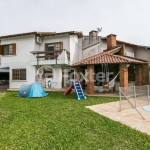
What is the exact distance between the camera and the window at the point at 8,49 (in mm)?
20641

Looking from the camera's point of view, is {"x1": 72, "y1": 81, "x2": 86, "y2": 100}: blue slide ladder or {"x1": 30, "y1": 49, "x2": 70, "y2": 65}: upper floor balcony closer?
{"x1": 72, "y1": 81, "x2": 86, "y2": 100}: blue slide ladder

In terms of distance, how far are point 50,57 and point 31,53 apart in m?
2.93

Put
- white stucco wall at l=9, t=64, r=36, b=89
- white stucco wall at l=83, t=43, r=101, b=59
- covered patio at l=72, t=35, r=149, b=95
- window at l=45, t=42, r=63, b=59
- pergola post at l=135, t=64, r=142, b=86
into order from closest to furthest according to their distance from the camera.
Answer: covered patio at l=72, t=35, r=149, b=95 < pergola post at l=135, t=64, r=142, b=86 < window at l=45, t=42, r=63, b=59 < white stucco wall at l=9, t=64, r=36, b=89 < white stucco wall at l=83, t=43, r=101, b=59

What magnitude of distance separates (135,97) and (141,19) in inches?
472

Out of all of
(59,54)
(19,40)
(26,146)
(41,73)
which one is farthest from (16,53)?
(26,146)

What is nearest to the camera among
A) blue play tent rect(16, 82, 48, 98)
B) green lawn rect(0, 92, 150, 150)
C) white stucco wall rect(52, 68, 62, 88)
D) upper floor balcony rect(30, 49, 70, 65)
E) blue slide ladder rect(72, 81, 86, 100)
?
green lawn rect(0, 92, 150, 150)

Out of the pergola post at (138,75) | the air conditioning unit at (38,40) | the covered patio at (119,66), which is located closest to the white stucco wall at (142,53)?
the covered patio at (119,66)

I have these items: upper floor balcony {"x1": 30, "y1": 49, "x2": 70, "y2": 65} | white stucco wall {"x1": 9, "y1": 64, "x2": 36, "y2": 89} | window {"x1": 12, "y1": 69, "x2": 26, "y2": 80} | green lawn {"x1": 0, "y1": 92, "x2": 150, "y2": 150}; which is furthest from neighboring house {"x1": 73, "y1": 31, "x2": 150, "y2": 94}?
window {"x1": 12, "y1": 69, "x2": 26, "y2": 80}

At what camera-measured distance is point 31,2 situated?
13.5 metres

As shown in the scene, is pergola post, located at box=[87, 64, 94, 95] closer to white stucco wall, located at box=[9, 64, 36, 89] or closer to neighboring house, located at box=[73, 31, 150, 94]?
neighboring house, located at box=[73, 31, 150, 94]

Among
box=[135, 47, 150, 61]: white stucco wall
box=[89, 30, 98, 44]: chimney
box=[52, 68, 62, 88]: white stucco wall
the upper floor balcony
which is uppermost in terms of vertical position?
box=[89, 30, 98, 44]: chimney

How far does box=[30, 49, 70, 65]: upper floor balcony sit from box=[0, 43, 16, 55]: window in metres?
3.24

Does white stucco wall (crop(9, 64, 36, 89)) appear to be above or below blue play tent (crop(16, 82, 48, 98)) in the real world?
above

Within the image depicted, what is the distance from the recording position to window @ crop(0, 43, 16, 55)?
67.7 ft
